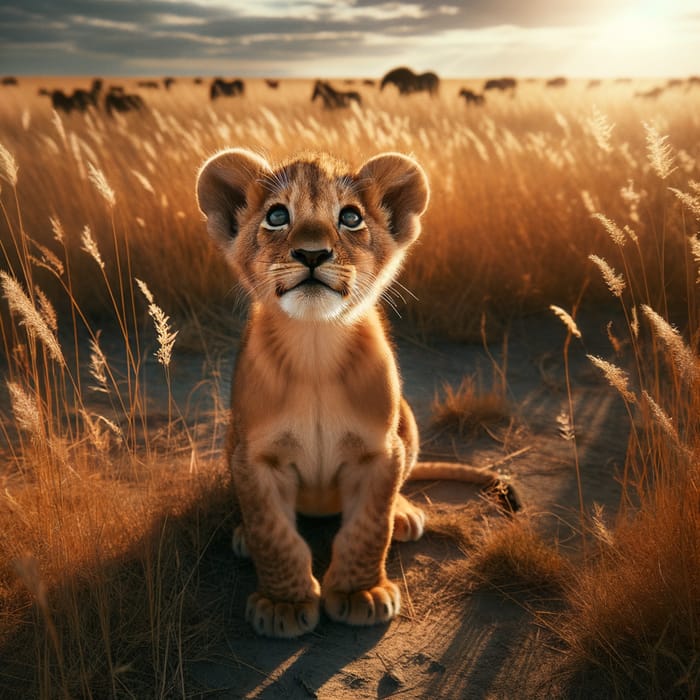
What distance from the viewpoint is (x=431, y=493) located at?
15.0ft

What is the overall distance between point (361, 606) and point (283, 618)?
334 millimetres

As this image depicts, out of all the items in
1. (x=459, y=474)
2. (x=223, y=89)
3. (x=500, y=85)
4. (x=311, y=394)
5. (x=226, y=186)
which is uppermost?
(x=226, y=186)

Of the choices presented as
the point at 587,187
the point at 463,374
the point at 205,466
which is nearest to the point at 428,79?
the point at 587,187

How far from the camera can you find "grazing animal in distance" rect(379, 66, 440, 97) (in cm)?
3388

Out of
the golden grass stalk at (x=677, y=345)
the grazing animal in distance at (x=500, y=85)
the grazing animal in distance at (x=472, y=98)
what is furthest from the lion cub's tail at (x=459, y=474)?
the grazing animal in distance at (x=500, y=85)

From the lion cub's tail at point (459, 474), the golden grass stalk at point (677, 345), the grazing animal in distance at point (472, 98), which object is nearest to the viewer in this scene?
the golden grass stalk at point (677, 345)

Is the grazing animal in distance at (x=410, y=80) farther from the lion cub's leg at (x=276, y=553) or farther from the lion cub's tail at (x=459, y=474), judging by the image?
the lion cub's leg at (x=276, y=553)

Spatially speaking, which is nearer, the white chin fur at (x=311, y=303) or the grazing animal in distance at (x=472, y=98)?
the white chin fur at (x=311, y=303)

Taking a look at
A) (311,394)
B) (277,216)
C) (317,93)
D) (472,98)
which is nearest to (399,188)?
(277,216)

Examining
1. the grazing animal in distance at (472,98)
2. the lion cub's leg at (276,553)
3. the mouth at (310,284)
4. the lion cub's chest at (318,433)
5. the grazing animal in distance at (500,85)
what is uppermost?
the mouth at (310,284)

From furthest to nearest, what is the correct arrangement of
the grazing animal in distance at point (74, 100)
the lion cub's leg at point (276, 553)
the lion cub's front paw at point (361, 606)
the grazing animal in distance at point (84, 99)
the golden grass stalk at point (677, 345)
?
the grazing animal in distance at point (84, 99), the grazing animal in distance at point (74, 100), the lion cub's front paw at point (361, 606), the lion cub's leg at point (276, 553), the golden grass stalk at point (677, 345)

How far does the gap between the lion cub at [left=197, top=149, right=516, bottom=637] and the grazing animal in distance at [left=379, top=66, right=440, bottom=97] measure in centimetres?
3172

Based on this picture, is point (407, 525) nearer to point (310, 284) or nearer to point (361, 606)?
point (361, 606)

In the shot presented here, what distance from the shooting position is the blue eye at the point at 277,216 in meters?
3.16
